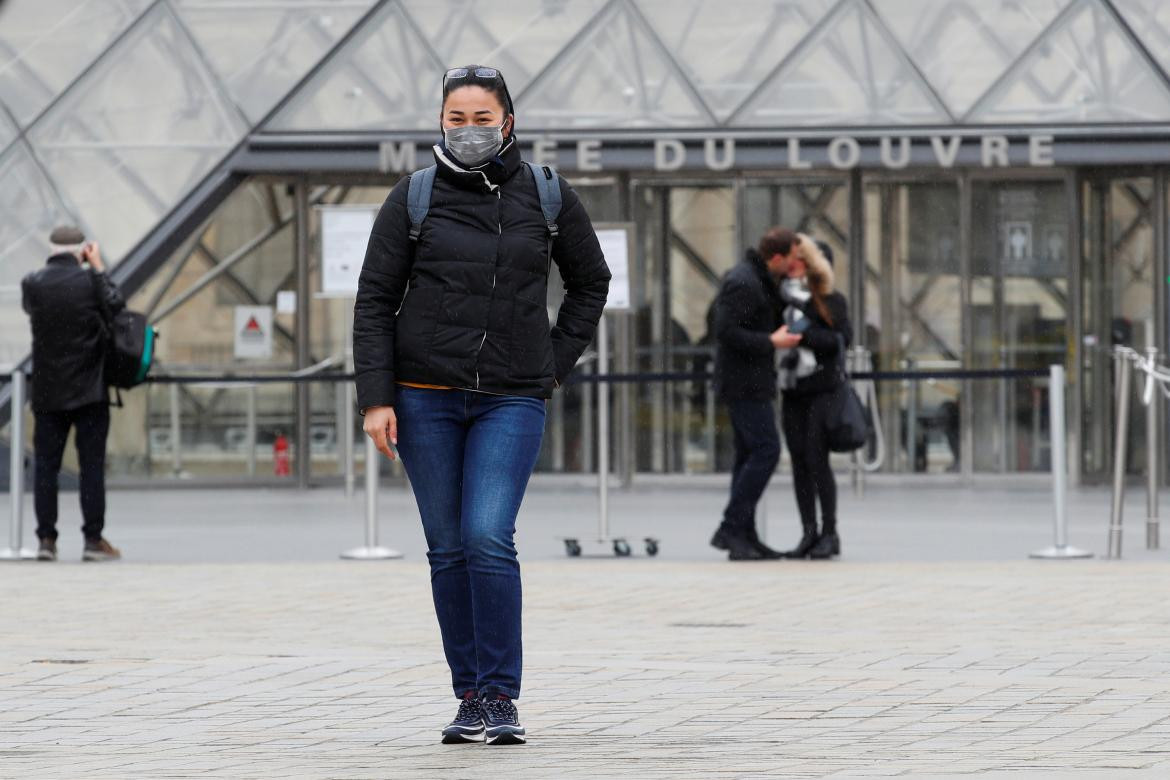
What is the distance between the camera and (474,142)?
492cm

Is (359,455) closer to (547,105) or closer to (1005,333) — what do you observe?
(547,105)

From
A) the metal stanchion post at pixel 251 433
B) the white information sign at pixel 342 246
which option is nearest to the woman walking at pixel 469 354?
the white information sign at pixel 342 246

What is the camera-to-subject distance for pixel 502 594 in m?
4.96

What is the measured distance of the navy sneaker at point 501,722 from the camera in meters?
4.83

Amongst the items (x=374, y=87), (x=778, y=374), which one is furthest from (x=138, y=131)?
(x=778, y=374)

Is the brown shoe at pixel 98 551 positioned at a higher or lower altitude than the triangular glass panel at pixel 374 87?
lower

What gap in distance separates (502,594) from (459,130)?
42.9 inches

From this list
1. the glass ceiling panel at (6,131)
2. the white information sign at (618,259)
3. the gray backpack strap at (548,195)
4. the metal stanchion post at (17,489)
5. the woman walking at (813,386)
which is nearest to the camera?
the gray backpack strap at (548,195)

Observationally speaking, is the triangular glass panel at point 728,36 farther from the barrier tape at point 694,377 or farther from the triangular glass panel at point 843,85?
the barrier tape at point 694,377

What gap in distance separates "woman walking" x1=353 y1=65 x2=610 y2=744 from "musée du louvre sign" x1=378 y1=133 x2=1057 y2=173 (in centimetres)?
1041

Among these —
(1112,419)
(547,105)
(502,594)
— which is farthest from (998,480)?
(502,594)

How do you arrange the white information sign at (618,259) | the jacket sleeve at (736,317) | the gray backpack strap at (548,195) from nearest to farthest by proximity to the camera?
1. the gray backpack strap at (548,195)
2. the jacket sleeve at (736,317)
3. the white information sign at (618,259)

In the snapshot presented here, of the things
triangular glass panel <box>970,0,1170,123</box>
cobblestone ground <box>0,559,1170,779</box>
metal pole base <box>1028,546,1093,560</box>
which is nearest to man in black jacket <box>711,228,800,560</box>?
cobblestone ground <box>0,559,1170,779</box>

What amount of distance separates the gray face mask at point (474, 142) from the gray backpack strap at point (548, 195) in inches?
6.3
